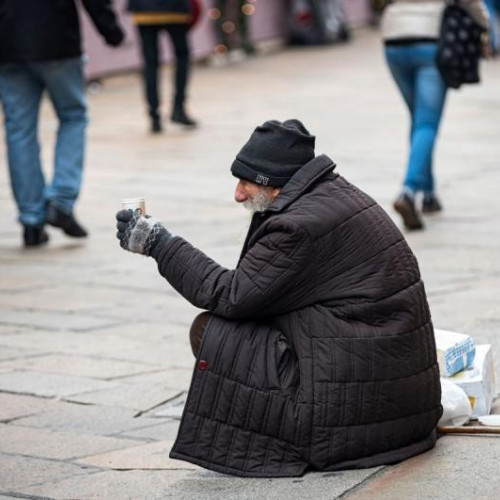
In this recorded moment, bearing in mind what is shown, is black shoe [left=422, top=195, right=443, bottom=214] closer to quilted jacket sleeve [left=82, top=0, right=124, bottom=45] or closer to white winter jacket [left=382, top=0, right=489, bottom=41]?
white winter jacket [left=382, top=0, right=489, bottom=41]

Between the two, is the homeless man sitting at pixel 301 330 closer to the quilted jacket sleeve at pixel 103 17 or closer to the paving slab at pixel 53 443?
the paving slab at pixel 53 443

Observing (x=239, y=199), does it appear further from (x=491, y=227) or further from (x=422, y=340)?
(x=491, y=227)

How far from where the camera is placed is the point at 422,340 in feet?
13.7

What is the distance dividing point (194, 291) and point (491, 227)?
4231 millimetres

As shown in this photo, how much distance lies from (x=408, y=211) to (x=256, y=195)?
3663 millimetres

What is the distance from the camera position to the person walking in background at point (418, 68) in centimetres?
783

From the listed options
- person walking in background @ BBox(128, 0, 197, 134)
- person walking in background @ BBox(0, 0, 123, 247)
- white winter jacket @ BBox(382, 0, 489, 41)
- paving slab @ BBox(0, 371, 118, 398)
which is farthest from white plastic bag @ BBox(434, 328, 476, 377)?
person walking in background @ BBox(128, 0, 197, 134)

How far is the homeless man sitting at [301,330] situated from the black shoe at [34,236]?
3768mm

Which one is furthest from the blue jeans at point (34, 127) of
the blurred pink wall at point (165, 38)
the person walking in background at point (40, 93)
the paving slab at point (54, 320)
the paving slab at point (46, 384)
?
the blurred pink wall at point (165, 38)

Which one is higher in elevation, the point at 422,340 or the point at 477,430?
the point at 422,340

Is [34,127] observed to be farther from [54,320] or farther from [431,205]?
[431,205]

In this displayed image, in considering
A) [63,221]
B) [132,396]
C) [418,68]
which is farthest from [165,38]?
[132,396]

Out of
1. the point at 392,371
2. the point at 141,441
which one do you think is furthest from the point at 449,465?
the point at 141,441

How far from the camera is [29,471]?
14.5ft
